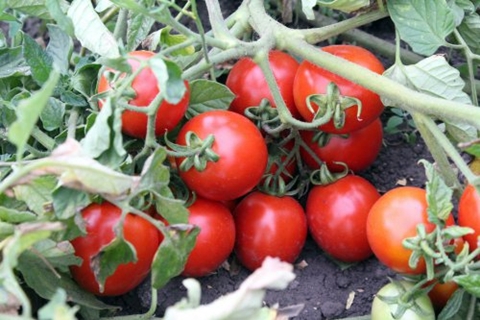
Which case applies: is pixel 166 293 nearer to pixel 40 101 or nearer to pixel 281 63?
pixel 281 63

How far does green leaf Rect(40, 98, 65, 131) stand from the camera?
3.86 ft

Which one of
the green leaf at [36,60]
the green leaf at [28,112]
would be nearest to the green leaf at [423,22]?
the green leaf at [36,60]

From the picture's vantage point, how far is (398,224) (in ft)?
3.56

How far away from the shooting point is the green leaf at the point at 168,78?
0.92 meters

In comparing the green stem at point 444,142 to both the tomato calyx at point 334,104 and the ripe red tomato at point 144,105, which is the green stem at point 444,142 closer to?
the tomato calyx at point 334,104

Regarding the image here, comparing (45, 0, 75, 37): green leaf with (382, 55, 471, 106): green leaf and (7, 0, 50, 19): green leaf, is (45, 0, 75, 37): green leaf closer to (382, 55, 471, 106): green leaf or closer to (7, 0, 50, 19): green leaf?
(7, 0, 50, 19): green leaf

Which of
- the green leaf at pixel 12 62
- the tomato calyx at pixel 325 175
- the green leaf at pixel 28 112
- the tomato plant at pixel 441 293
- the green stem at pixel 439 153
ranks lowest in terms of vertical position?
the tomato plant at pixel 441 293

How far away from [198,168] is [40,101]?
0.39 meters

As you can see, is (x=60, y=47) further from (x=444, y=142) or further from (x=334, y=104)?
(x=444, y=142)

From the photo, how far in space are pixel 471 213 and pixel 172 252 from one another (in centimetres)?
40

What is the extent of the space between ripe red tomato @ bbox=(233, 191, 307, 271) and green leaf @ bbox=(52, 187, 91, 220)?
0.34 meters

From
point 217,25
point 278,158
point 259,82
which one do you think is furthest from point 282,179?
point 217,25

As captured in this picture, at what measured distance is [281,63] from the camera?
127cm

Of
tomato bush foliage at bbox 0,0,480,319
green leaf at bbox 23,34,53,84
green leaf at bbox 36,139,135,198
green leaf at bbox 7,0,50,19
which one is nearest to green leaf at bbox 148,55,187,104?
tomato bush foliage at bbox 0,0,480,319
